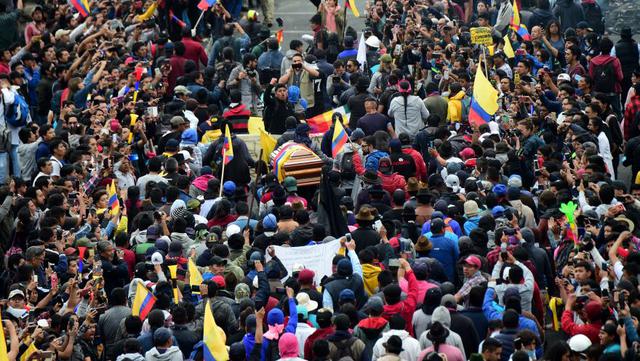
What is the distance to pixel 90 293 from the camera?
17719 millimetres

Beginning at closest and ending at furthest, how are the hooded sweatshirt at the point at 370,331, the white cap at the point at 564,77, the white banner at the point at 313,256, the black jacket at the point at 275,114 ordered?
the hooded sweatshirt at the point at 370,331
the white banner at the point at 313,256
the black jacket at the point at 275,114
the white cap at the point at 564,77

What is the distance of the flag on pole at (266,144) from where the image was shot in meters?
23.1

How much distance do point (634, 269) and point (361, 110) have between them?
896 centimetres

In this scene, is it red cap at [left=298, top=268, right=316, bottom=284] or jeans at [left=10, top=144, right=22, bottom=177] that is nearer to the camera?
red cap at [left=298, top=268, right=316, bottom=284]

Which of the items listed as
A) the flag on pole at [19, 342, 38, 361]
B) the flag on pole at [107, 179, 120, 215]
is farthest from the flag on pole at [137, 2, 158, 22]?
the flag on pole at [19, 342, 38, 361]

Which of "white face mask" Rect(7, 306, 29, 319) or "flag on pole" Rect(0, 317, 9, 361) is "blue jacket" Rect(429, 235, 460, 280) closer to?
"white face mask" Rect(7, 306, 29, 319)

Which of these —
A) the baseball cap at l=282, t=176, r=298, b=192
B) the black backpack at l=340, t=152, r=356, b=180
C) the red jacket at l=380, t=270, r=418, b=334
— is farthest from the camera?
the black backpack at l=340, t=152, r=356, b=180

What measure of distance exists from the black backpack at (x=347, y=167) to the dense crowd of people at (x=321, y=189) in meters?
0.02

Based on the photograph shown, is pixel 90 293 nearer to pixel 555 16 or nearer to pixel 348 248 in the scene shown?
pixel 348 248

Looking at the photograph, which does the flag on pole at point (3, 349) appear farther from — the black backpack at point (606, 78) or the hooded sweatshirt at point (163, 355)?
the black backpack at point (606, 78)

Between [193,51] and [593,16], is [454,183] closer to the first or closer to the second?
[193,51]

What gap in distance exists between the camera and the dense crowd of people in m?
16.4

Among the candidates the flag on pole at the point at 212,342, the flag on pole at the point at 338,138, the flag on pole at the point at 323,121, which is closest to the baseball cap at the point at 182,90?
the flag on pole at the point at 323,121

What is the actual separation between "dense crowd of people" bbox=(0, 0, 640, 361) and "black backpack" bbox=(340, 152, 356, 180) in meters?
0.02
